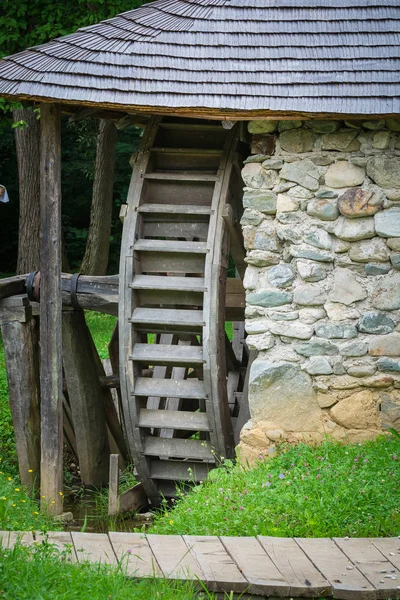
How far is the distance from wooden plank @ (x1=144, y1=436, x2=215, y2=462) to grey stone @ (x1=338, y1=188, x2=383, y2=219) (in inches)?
78.0

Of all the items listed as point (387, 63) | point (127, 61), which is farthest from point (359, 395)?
point (127, 61)

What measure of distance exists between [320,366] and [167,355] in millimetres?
1160

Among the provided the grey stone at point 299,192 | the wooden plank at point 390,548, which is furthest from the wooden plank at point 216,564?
the grey stone at point 299,192

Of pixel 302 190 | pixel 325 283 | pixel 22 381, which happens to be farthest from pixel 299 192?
pixel 22 381

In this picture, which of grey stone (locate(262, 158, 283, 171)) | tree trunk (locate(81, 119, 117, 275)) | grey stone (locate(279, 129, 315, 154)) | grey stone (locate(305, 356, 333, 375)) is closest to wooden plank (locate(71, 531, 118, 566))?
grey stone (locate(305, 356, 333, 375))

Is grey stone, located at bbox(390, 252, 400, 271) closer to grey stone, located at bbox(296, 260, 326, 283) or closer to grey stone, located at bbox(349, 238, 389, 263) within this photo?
grey stone, located at bbox(349, 238, 389, 263)

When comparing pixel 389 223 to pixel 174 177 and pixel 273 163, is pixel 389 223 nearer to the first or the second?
pixel 273 163

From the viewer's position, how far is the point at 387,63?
552 centimetres

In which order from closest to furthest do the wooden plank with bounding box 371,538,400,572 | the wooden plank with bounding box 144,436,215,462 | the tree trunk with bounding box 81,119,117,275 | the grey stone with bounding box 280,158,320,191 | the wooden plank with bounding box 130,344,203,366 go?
the wooden plank with bounding box 371,538,400,572 < the grey stone with bounding box 280,158,320,191 < the wooden plank with bounding box 130,344,203,366 < the wooden plank with bounding box 144,436,215,462 < the tree trunk with bounding box 81,119,117,275

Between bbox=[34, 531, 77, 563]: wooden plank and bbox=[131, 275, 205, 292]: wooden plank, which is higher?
bbox=[131, 275, 205, 292]: wooden plank

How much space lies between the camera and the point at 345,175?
5.58 metres

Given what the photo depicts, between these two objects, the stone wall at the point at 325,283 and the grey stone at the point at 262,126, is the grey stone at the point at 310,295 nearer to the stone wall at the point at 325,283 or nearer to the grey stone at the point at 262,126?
the stone wall at the point at 325,283

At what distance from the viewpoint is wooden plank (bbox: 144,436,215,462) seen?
633cm

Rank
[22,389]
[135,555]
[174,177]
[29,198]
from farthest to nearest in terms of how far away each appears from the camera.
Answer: [29,198]
[22,389]
[174,177]
[135,555]
